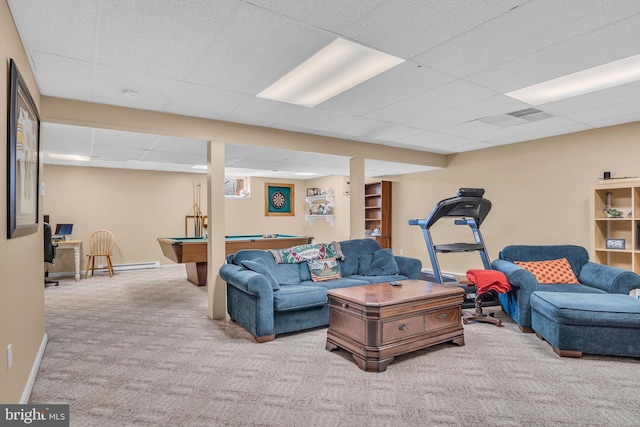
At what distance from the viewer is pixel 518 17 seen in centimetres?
210

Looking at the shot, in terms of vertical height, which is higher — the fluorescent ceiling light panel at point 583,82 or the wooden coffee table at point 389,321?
the fluorescent ceiling light panel at point 583,82

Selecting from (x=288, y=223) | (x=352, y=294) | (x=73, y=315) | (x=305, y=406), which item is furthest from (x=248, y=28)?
(x=288, y=223)

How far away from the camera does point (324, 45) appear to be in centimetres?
244

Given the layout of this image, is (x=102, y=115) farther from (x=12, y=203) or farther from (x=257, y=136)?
(x=12, y=203)

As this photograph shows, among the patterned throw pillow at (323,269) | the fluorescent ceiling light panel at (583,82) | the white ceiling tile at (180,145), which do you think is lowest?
the patterned throw pillow at (323,269)

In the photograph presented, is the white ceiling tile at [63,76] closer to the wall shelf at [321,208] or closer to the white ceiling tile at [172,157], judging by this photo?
the white ceiling tile at [172,157]

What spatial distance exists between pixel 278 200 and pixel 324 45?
752cm

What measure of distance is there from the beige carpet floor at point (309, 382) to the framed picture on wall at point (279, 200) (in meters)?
5.93

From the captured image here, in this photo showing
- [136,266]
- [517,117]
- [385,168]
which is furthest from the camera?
[136,266]

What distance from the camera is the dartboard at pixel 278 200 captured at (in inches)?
384

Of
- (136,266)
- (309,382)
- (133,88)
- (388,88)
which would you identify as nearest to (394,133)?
(388,88)

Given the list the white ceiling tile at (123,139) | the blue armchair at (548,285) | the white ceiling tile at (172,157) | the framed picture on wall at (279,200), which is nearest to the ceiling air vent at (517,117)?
the blue armchair at (548,285)

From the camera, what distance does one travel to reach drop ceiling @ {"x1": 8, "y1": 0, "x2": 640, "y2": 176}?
203 centimetres

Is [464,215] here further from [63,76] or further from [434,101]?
[63,76]
